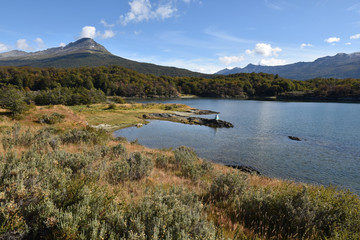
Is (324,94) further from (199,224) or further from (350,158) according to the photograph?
(199,224)

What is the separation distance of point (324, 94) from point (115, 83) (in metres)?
156

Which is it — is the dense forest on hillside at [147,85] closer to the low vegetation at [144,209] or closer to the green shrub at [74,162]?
the green shrub at [74,162]

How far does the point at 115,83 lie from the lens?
5792 inches

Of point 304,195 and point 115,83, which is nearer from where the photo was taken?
point 304,195

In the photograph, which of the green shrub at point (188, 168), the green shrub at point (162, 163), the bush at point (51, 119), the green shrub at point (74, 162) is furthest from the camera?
the bush at point (51, 119)

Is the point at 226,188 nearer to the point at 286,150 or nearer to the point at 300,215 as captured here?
the point at 300,215

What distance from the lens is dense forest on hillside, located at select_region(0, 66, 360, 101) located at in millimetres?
128250

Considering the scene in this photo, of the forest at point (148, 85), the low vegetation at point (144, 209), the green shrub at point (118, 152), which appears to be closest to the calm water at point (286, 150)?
the green shrub at point (118, 152)

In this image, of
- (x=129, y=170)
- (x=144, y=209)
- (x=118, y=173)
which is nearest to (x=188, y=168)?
(x=129, y=170)

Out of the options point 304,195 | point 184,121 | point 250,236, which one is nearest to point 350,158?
point 304,195

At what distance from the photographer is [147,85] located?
155375 millimetres

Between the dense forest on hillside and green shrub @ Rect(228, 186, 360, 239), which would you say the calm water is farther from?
the dense forest on hillside

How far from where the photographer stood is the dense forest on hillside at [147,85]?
128250mm

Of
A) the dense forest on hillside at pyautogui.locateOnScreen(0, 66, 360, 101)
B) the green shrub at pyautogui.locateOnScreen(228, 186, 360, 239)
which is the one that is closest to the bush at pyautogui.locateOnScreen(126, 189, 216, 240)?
the green shrub at pyautogui.locateOnScreen(228, 186, 360, 239)
